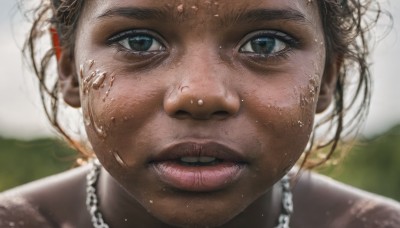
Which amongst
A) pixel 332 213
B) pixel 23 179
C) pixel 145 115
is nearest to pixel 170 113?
pixel 145 115

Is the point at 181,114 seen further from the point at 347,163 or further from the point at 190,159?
the point at 347,163

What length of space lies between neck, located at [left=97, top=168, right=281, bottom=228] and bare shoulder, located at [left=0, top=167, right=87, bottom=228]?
85 millimetres

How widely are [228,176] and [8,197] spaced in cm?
79

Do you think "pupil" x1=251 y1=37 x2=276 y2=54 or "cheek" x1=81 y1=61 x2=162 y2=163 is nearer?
"cheek" x1=81 y1=61 x2=162 y2=163

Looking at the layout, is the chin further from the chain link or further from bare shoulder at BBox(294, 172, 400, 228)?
bare shoulder at BBox(294, 172, 400, 228)

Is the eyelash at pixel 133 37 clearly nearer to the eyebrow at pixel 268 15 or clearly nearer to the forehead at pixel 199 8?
the forehead at pixel 199 8

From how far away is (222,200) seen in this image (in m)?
1.77

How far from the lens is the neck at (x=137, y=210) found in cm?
212

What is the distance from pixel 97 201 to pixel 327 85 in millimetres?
642

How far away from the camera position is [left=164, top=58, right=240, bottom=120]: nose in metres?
1.66

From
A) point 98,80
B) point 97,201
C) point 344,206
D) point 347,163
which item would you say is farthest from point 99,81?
point 347,163

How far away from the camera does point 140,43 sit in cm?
185

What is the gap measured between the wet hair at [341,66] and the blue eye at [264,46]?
0.31m

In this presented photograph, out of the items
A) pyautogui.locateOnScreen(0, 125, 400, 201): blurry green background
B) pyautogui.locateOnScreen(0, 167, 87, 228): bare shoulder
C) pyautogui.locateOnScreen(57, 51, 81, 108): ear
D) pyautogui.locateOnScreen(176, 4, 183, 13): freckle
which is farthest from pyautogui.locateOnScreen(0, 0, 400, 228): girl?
pyautogui.locateOnScreen(0, 125, 400, 201): blurry green background
